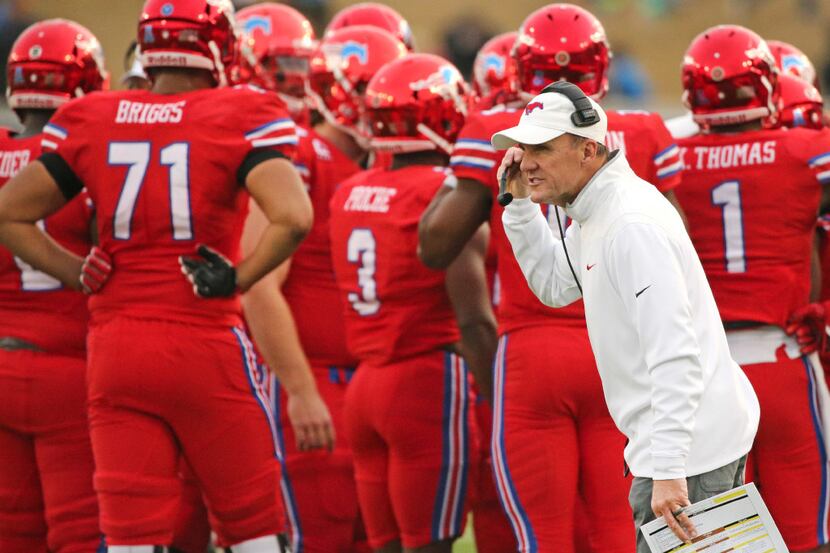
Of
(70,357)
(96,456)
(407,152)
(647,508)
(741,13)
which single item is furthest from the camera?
(741,13)

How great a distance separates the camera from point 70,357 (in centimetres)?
512

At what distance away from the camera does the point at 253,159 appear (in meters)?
4.58

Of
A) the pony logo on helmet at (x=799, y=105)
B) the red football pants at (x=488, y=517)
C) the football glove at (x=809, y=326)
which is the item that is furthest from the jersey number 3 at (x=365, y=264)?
the pony logo on helmet at (x=799, y=105)

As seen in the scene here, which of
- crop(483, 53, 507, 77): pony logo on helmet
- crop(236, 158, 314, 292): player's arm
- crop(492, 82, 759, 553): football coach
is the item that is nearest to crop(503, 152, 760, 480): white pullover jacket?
crop(492, 82, 759, 553): football coach

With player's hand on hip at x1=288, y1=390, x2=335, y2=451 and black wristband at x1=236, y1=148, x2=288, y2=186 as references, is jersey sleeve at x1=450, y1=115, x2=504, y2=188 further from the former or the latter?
player's hand on hip at x1=288, y1=390, x2=335, y2=451

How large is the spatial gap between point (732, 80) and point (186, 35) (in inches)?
78.3

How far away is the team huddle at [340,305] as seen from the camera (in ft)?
14.9

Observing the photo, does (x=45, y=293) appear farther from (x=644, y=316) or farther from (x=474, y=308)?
(x=644, y=316)

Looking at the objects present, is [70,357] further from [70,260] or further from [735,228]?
[735,228]

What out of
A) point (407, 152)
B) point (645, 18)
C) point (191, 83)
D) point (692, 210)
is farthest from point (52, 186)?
point (645, 18)

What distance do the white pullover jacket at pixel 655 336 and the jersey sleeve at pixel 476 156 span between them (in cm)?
96

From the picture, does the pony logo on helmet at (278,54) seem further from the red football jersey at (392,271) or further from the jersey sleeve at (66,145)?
the jersey sleeve at (66,145)

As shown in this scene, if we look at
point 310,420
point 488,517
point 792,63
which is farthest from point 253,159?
point 792,63

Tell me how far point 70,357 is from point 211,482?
0.89 m
